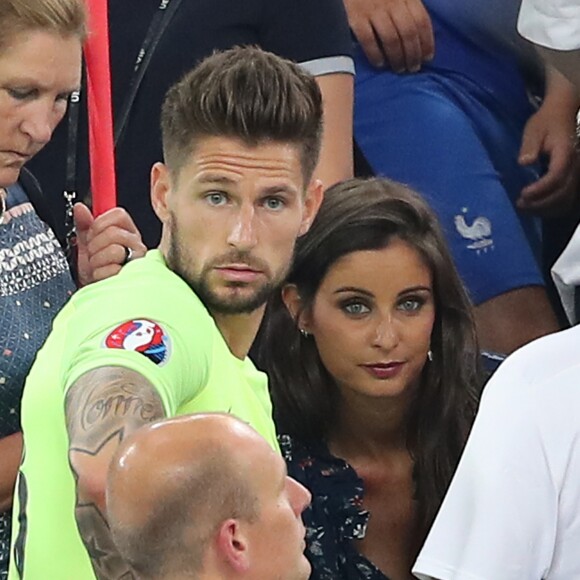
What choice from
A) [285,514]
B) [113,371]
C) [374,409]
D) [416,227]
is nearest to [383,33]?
[416,227]

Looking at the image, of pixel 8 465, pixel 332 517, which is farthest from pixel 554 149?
pixel 8 465

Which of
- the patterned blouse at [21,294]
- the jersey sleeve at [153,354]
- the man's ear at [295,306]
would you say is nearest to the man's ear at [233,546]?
the jersey sleeve at [153,354]

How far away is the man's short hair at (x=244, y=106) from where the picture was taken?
2557mm

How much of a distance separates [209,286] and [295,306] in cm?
77

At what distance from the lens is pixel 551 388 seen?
2406 millimetres

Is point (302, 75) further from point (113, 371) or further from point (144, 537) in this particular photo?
point (144, 537)

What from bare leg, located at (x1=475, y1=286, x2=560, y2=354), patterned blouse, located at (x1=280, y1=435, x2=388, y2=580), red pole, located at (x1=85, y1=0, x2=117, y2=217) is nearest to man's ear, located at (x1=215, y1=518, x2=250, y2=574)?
patterned blouse, located at (x1=280, y1=435, x2=388, y2=580)

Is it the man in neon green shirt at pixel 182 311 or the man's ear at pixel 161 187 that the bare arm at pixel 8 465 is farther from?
the man's ear at pixel 161 187

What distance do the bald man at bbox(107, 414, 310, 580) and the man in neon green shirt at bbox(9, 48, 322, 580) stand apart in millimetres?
221

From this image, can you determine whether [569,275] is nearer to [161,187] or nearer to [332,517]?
[332,517]

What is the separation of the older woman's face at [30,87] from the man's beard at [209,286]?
30 cm

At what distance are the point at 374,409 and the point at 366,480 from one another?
137 mm

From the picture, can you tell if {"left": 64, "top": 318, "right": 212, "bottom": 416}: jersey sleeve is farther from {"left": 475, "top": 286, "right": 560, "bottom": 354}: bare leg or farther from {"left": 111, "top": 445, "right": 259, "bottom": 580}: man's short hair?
{"left": 475, "top": 286, "right": 560, "bottom": 354}: bare leg

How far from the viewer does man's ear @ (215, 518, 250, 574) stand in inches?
64.0
